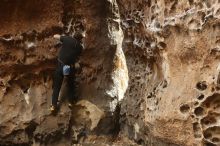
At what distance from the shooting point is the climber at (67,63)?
575 cm

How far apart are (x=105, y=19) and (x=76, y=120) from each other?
5.28 ft

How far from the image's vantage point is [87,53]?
20.1ft

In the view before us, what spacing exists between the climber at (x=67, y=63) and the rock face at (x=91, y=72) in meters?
0.14

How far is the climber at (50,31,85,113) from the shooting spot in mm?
5750

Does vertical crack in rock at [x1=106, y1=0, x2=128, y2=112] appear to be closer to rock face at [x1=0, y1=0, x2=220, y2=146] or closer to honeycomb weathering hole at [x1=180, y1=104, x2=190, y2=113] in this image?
rock face at [x1=0, y1=0, x2=220, y2=146]

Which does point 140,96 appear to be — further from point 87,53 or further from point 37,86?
point 37,86

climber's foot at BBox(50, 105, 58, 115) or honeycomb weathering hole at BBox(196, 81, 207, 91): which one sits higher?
honeycomb weathering hole at BBox(196, 81, 207, 91)

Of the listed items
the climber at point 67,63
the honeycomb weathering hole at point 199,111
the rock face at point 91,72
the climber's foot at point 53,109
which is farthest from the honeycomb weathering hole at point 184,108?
the climber's foot at point 53,109

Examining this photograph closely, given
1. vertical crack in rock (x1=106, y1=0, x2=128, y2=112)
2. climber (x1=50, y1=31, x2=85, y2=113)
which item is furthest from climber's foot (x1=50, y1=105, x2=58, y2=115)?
vertical crack in rock (x1=106, y1=0, x2=128, y2=112)

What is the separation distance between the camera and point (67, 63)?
575cm

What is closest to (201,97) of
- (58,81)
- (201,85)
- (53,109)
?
(201,85)

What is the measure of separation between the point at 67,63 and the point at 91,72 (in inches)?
22.7

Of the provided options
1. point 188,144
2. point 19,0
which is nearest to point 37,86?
point 19,0

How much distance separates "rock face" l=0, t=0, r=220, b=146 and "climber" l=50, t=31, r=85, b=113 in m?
0.14
